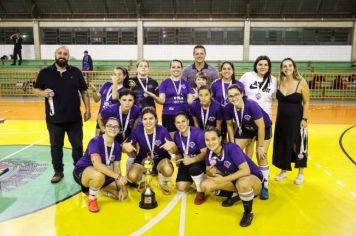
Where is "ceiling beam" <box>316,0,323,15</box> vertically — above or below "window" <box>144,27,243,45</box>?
above

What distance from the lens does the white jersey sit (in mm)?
4848

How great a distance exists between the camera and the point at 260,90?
486cm

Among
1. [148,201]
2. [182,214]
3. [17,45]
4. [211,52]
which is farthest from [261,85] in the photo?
[17,45]

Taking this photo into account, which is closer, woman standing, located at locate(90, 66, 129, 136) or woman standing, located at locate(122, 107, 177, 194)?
woman standing, located at locate(122, 107, 177, 194)

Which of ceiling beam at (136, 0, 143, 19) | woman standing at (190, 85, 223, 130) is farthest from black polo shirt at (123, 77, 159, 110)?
ceiling beam at (136, 0, 143, 19)

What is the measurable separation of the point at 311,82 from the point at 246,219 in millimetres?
12899

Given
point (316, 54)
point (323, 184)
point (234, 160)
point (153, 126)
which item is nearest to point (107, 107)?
point (153, 126)

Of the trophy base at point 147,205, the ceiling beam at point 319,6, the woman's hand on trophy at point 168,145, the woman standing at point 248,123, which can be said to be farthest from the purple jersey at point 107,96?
the ceiling beam at point 319,6

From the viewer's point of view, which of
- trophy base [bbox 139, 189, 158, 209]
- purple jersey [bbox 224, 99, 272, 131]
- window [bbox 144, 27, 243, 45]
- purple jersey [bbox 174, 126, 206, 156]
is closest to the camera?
trophy base [bbox 139, 189, 158, 209]

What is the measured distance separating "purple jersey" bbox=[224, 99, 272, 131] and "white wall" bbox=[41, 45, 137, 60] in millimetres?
17387

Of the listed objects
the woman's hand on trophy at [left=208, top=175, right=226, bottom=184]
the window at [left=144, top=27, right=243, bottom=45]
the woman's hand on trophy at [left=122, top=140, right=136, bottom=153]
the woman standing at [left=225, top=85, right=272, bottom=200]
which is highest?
the window at [left=144, top=27, right=243, bottom=45]

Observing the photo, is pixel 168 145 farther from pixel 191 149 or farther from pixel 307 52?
pixel 307 52

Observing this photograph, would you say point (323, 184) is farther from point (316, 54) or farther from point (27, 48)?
point (27, 48)

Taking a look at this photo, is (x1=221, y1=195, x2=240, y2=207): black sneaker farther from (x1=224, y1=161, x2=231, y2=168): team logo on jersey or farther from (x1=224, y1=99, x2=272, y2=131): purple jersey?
(x1=224, y1=99, x2=272, y2=131): purple jersey
